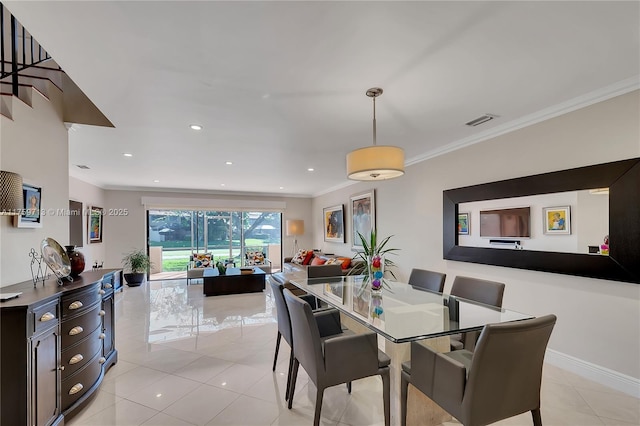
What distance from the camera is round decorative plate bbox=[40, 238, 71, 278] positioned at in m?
2.17

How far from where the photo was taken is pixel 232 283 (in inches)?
240

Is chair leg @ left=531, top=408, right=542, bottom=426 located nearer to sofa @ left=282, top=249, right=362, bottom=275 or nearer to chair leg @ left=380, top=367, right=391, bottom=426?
chair leg @ left=380, top=367, right=391, bottom=426

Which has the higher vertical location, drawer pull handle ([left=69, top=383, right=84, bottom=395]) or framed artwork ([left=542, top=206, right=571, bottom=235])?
framed artwork ([left=542, top=206, right=571, bottom=235])

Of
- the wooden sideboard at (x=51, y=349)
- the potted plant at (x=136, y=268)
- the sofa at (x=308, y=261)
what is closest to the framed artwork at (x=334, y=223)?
the sofa at (x=308, y=261)

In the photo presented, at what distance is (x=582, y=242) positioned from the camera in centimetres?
260

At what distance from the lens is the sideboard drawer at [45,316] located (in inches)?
70.1

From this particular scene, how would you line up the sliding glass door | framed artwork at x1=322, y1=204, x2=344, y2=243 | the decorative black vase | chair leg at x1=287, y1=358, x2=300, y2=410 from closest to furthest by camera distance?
1. chair leg at x1=287, y1=358, x2=300, y2=410
2. the decorative black vase
3. framed artwork at x1=322, y1=204, x2=344, y2=243
4. the sliding glass door

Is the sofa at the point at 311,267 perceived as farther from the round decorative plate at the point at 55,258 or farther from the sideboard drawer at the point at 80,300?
the round decorative plate at the point at 55,258

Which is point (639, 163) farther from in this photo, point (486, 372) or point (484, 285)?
point (486, 372)

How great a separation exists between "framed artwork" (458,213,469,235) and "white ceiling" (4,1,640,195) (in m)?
0.97

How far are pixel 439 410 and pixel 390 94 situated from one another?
2.42 meters

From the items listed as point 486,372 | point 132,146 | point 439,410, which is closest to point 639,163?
point 486,372

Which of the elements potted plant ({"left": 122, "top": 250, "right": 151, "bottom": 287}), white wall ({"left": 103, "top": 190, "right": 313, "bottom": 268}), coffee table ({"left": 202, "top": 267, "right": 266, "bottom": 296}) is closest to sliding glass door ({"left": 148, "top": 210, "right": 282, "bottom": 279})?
white wall ({"left": 103, "top": 190, "right": 313, "bottom": 268})

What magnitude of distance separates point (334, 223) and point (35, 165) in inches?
236
